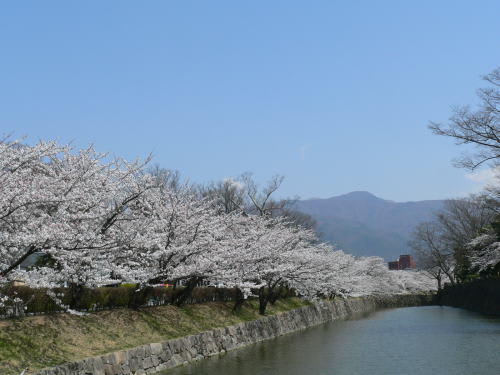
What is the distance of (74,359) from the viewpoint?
14.7m

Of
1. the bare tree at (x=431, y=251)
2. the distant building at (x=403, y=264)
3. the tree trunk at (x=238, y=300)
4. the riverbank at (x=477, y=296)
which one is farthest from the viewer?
the distant building at (x=403, y=264)

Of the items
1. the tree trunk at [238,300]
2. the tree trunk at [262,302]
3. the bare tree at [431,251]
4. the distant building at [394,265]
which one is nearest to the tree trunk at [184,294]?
the tree trunk at [238,300]

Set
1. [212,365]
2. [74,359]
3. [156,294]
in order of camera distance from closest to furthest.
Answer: [74,359] < [212,365] < [156,294]

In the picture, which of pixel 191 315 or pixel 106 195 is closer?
pixel 106 195

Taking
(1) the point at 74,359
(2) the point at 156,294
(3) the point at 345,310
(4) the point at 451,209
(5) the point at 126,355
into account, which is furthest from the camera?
(4) the point at 451,209

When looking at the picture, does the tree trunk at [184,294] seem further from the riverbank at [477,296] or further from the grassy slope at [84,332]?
the riverbank at [477,296]

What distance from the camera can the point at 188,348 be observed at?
20594mm

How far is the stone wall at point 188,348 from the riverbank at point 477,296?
49.7ft

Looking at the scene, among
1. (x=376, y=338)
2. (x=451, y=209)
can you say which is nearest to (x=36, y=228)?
(x=376, y=338)

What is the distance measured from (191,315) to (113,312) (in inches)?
210

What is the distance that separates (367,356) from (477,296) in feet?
122

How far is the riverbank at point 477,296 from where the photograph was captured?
153 feet

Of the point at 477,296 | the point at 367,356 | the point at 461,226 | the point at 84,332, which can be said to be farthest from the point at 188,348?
the point at 461,226

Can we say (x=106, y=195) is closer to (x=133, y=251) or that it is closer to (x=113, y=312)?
(x=133, y=251)
